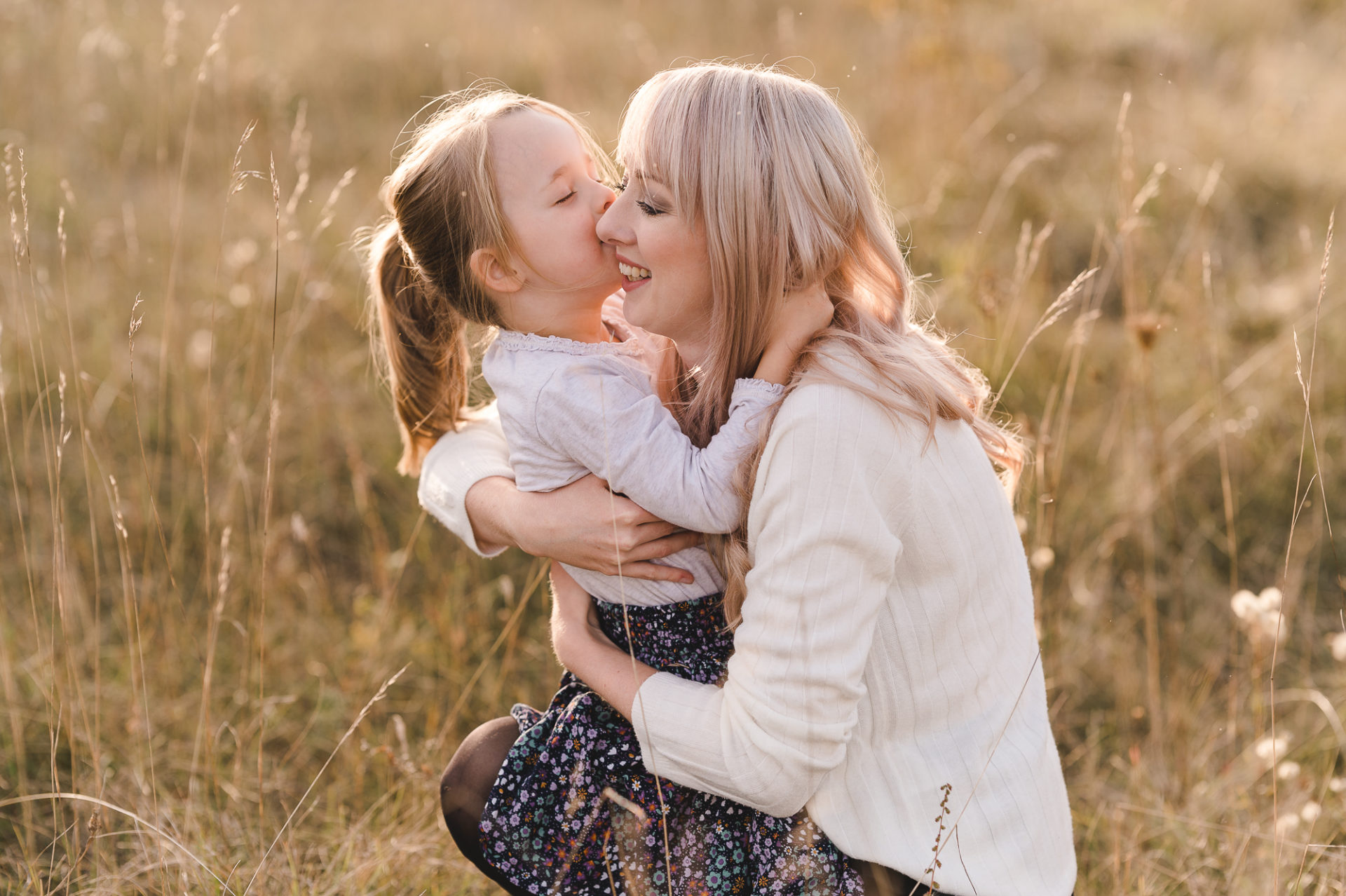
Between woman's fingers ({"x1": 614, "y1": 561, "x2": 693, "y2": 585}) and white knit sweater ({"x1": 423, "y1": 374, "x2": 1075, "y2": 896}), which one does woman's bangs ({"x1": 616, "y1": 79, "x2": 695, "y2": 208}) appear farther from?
woman's fingers ({"x1": 614, "y1": 561, "x2": 693, "y2": 585})

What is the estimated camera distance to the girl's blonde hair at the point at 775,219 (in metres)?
1.51

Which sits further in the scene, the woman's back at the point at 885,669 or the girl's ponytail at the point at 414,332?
the girl's ponytail at the point at 414,332

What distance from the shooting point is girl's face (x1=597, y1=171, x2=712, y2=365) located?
1.59m

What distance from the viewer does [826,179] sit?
154cm

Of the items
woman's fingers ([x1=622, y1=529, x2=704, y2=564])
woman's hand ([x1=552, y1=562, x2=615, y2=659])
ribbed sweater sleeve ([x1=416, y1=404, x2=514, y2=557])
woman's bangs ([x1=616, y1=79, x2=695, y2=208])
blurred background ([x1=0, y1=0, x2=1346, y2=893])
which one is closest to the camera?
woman's bangs ([x1=616, y1=79, x2=695, y2=208])

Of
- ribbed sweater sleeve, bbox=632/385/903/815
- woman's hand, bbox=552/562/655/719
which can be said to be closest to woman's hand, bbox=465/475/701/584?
woman's hand, bbox=552/562/655/719

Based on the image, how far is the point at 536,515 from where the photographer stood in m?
1.79

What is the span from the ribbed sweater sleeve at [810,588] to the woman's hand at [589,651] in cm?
22

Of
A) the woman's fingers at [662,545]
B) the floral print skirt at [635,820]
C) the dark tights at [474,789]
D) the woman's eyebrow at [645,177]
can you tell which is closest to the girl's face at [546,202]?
the woman's eyebrow at [645,177]

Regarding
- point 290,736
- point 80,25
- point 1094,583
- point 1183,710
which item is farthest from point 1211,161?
point 80,25

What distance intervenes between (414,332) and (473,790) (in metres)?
0.88

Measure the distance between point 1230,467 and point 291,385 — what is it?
328 centimetres

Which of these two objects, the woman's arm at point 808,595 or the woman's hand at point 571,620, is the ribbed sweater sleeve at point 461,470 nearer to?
the woman's hand at point 571,620

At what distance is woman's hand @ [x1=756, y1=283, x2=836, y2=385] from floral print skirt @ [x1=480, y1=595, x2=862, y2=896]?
1.41 ft
